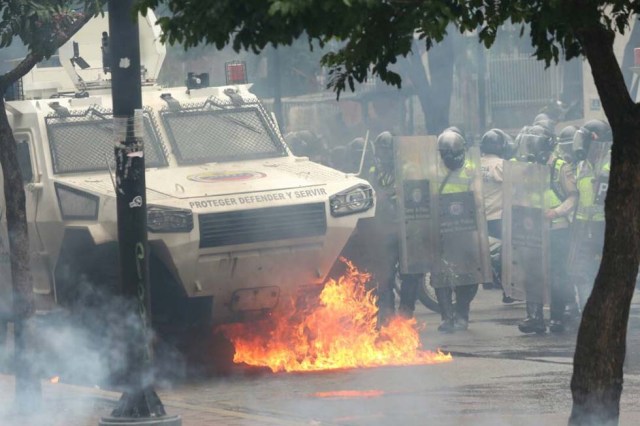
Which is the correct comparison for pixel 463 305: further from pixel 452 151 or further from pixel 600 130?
pixel 600 130

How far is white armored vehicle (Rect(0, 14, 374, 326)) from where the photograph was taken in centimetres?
1293

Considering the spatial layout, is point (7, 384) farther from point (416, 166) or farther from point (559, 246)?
point (559, 246)

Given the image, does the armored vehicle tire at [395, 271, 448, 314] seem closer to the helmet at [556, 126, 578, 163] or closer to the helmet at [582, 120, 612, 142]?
the helmet at [556, 126, 578, 163]

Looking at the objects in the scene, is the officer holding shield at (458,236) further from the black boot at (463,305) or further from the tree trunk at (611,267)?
the tree trunk at (611,267)

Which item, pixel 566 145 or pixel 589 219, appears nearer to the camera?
pixel 589 219

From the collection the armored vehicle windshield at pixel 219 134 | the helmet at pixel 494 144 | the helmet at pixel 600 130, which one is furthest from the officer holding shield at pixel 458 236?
the helmet at pixel 494 144

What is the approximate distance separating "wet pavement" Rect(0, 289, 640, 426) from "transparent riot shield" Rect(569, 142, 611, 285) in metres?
0.81

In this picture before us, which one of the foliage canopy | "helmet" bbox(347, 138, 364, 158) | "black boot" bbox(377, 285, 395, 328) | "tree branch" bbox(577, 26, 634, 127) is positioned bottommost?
"black boot" bbox(377, 285, 395, 328)

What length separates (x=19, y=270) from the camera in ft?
36.6

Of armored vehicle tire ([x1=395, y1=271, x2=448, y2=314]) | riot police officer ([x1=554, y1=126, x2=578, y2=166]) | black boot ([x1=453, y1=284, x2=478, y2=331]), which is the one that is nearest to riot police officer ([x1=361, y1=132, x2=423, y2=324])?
black boot ([x1=453, y1=284, x2=478, y2=331])

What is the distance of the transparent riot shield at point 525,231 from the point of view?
1479 centimetres

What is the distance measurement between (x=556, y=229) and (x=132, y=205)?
6954 mm

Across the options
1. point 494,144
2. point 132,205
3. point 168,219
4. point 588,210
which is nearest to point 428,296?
point 588,210

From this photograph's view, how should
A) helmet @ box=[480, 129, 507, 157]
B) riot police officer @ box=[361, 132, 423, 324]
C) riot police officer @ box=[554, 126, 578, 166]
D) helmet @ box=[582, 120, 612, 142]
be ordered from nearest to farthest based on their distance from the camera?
riot police officer @ box=[361, 132, 423, 324], riot police officer @ box=[554, 126, 578, 166], helmet @ box=[582, 120, 612, 142], helmet @ box=[480, 129, 507, 157]
